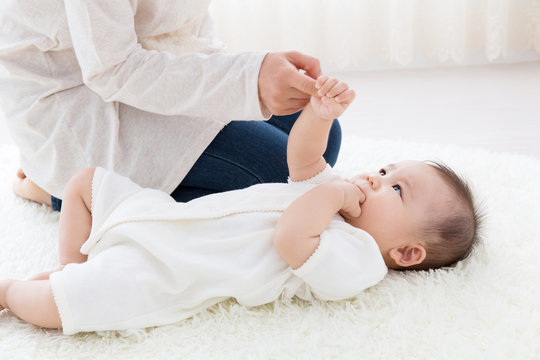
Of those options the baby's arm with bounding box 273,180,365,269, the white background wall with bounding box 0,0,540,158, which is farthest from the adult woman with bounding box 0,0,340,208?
the white background wall with bounding box 0,0,540,158

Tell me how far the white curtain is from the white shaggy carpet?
1.75 m

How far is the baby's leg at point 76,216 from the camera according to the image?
107cm

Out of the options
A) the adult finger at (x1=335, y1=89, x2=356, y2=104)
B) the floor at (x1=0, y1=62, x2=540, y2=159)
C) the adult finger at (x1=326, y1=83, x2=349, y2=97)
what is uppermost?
the adult finger at (x1=326, y1=83, x2=349, y2=97)

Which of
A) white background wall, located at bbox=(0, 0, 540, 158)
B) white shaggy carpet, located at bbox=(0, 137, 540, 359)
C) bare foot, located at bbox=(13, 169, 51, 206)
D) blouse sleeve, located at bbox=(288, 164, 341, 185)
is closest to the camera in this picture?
white shaggy carpet, located at bbox=(0, 137, 540, 359)

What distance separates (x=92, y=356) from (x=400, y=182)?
1.94 feet

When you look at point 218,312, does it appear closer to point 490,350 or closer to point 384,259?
point 384,259

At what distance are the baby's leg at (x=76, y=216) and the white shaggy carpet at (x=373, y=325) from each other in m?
0.12

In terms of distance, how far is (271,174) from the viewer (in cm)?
127

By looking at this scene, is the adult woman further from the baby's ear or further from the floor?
the floor

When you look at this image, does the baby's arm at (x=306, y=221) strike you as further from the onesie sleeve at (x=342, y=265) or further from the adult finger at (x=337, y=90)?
the adult finger at (x=337, y=90)

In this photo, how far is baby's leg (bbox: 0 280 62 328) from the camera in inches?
35.2

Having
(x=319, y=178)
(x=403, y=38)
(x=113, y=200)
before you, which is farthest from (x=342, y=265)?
(x=403, y=38)

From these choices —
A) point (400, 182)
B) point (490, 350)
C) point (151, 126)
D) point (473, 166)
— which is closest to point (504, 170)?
point (473, 166)

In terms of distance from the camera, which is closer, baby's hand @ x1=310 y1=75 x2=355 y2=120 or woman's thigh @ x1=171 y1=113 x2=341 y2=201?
baby's hand @ x1=310 y1=75 x2=355 y2=120
